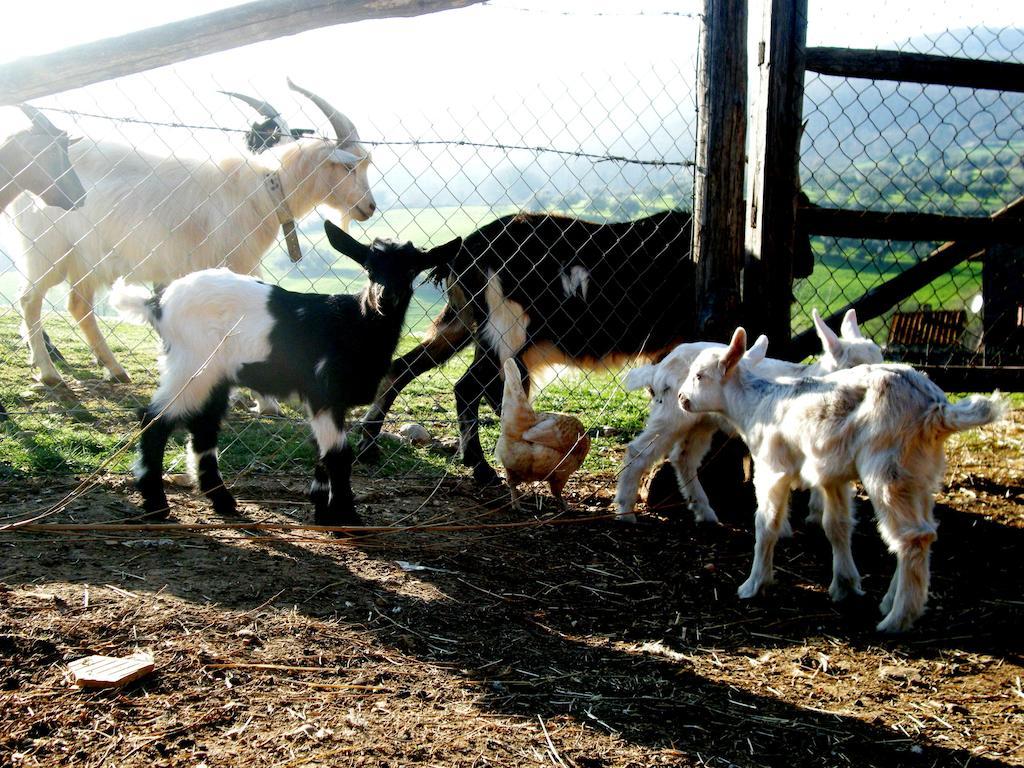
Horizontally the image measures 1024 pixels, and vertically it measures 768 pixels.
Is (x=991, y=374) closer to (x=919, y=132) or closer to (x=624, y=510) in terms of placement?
(x=624, y=510)

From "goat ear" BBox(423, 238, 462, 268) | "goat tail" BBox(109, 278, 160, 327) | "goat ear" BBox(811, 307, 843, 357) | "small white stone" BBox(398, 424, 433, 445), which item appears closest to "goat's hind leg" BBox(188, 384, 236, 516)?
"goat tail" BBox(109, 278, 160, 327)

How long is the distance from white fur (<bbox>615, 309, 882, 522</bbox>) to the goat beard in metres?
1.44

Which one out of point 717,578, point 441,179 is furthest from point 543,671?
point 441,179

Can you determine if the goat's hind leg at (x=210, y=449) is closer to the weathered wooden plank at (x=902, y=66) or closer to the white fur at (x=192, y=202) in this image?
the white fur at (x=192, y=202)

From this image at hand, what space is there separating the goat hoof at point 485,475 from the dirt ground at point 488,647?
59 centimetres

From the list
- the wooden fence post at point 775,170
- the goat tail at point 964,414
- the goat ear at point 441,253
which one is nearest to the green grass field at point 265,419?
the goat ear at point 441,253

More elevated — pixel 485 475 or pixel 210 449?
pixel 210 449

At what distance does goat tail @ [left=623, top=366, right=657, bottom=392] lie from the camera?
458cm

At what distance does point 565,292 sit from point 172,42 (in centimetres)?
261

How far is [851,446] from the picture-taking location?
329cm

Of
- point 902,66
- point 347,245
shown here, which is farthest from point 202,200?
point 902,66

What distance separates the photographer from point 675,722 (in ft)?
8.39

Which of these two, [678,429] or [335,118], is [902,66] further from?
[335,118]

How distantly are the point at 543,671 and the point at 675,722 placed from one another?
1.59 ft
